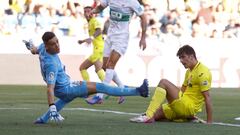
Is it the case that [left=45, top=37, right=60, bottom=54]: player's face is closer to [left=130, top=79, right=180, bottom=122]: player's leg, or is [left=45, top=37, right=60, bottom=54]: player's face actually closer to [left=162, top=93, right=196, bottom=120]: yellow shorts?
[left=130, top=79, right=180, bottom=122]: player's leg

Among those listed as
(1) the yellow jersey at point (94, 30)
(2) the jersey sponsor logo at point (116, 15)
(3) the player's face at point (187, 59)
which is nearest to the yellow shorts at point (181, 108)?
(3) the player's face at point (187, 59)

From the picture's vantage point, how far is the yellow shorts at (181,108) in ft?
36.0

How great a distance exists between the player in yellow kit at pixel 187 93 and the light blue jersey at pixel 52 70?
1.19 metres

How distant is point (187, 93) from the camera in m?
11.1

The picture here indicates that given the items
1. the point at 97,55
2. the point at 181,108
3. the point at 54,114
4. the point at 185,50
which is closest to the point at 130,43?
the point at 97,55

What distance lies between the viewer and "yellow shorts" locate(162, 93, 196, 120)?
1097cm

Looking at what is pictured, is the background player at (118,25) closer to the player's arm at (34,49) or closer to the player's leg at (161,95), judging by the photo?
the player's leg at (161,95)

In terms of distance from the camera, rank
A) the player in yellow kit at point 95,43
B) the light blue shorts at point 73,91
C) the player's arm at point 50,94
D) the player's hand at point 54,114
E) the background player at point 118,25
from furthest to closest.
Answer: the player in yellow kit at point 95,43 < the background player at point 118,25 < the light blue shorts at point 73,91 < the player's arm at point 50,94 < the player's hand at point 54,114

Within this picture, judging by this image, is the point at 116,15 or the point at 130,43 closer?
the point at 116,15

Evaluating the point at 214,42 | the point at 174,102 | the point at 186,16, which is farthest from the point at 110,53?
the point at 186,16

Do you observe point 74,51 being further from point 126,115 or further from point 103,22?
point 126,115

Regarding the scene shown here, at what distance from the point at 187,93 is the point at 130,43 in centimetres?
1368

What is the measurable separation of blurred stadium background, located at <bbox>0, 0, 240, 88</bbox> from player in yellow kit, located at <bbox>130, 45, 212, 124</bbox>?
12.4m

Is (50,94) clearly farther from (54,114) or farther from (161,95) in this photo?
(161,95)
